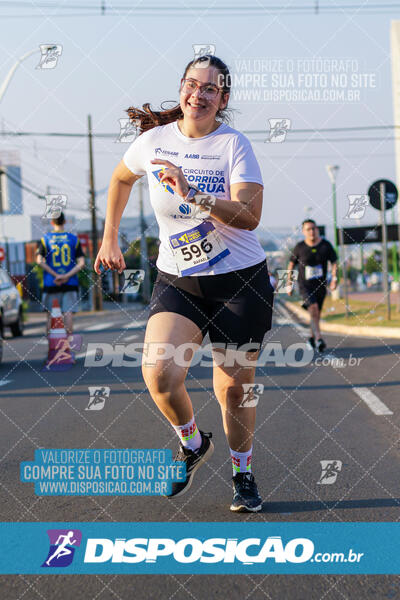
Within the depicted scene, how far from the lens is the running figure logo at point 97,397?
7094mm

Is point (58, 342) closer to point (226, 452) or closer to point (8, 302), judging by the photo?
point (8, 302)

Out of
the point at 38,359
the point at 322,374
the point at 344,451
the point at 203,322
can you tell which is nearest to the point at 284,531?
the point at 203,322

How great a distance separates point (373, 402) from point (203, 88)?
4.02 meters

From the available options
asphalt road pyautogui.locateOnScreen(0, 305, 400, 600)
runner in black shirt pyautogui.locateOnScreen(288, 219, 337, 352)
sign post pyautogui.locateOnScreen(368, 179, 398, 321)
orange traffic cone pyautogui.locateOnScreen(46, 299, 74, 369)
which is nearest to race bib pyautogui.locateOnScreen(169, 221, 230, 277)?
asphalt road pyautogui.locateOnScreen(0, 305, 400, 600)

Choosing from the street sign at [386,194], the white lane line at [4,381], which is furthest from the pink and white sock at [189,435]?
the street sign at [386,194]

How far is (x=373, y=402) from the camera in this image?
7020 mm

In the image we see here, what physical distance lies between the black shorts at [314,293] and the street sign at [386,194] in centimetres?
496

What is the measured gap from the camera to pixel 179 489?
402 cm

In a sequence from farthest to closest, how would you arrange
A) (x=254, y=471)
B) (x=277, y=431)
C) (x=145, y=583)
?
(x=277, y=431) < (x=254, y=471) < (x=145, y=583)

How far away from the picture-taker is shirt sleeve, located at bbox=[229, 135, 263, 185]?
3648 millimetres

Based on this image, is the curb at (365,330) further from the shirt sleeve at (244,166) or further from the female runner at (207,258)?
the shirt sleeve at (244,166)

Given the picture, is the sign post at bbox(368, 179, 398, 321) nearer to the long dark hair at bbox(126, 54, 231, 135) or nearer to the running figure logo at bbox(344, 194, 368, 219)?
the running figure logo at bbox(344, 194, 368, 219)

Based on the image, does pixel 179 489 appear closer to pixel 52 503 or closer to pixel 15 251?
pixel 52 503

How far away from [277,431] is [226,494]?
1.64 metres
